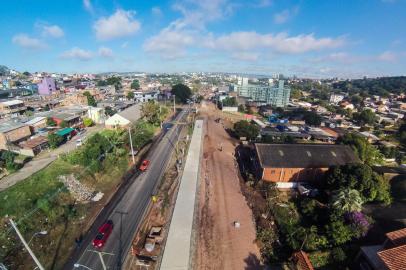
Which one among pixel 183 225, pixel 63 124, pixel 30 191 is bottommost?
pixel 183 225

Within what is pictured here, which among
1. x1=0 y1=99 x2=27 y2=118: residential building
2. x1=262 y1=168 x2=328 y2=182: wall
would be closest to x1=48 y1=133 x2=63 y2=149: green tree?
x1=0 y1=99 x2=27 y2=118: residential building

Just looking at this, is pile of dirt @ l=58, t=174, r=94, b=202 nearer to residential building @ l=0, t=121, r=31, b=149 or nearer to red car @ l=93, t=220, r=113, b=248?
red car @ l=93, t=220, r=113, b=248

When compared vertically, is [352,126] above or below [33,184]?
below

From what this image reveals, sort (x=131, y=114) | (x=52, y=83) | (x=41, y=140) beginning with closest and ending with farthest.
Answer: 1. (x=41, y=140)
2. (x=131, y=114)
3. (x=52, y=83)

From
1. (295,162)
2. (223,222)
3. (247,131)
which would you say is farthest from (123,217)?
(247,131)

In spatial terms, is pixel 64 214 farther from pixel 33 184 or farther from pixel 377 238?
pixel 377 238

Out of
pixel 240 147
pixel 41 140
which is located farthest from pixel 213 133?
pixel 41 140

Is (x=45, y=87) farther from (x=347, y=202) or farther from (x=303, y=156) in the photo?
(x=347, y=202)
